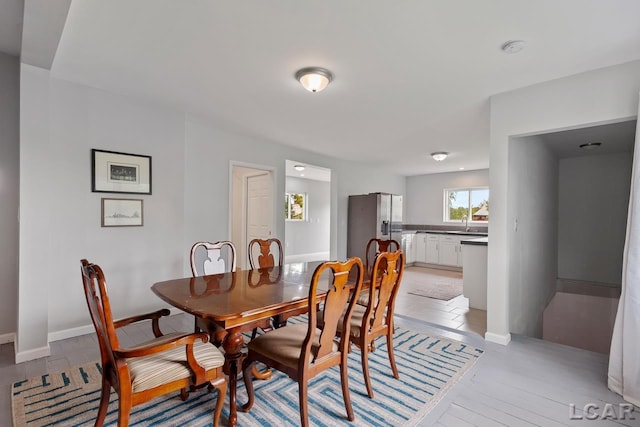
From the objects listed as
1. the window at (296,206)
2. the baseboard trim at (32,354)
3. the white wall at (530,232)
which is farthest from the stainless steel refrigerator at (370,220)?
the baseboard trim at (32,354)

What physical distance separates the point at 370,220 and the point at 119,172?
4303 millimetres

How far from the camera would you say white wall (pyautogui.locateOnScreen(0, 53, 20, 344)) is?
280 cm

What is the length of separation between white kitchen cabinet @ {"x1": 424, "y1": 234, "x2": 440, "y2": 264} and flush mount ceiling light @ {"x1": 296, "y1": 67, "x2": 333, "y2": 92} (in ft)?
18.4

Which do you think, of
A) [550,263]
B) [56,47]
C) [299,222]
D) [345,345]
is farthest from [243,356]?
[299,222]

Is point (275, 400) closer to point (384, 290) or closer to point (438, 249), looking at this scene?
point (384, 290)

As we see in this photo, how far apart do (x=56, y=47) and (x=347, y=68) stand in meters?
2.11

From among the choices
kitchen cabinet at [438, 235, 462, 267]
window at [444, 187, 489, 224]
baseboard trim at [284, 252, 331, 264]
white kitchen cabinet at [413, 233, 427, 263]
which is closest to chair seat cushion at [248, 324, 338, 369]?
baseboard trim at [284, 252, 331, 264]

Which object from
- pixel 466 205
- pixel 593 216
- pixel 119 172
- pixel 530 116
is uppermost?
pixel 530 116

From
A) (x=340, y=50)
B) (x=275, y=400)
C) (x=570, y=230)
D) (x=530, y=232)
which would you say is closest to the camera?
(x=275, y=400)

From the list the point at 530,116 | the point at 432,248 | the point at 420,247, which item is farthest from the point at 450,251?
the point at 530,116

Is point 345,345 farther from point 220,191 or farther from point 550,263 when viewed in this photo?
point 550,263

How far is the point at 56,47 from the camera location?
228 centimetres

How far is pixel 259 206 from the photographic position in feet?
18.5

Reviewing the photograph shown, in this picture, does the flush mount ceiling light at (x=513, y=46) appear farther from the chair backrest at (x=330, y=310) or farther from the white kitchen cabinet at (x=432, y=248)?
the white kitchen cabinet at (x=432, y=248)
